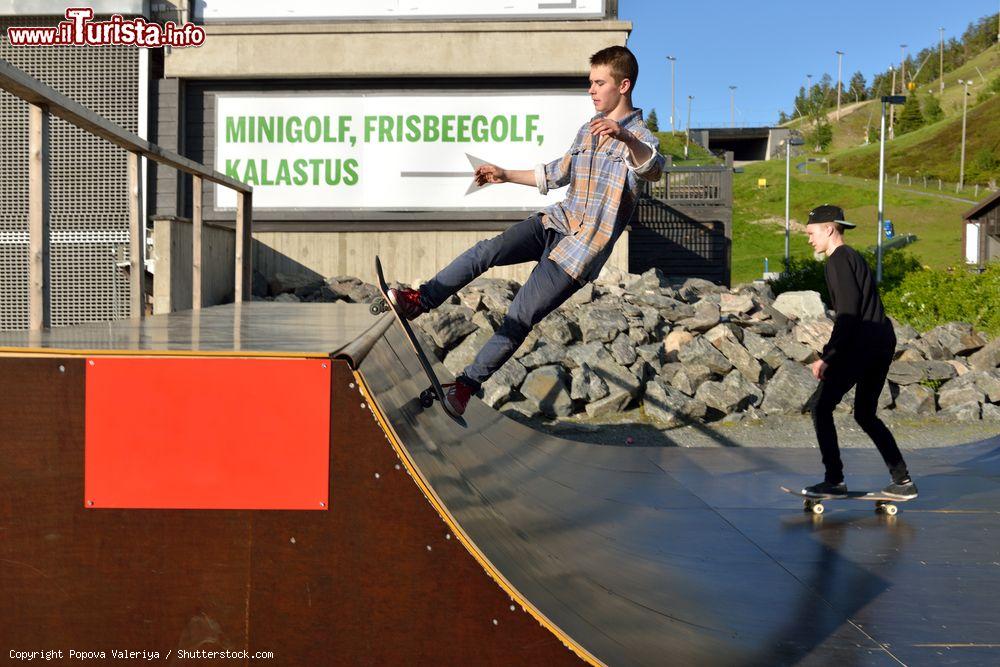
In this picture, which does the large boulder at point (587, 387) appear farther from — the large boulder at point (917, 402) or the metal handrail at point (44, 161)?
the metal handrail at point (44, 161)

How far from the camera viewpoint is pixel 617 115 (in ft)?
15.8

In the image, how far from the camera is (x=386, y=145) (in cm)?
1819

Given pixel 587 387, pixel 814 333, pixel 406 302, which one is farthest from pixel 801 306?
pixel 406 302

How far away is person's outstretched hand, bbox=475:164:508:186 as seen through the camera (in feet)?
16.4

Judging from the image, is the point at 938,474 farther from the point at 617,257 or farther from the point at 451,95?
the point at 451,95

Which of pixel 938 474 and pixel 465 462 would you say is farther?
pixel 938 474

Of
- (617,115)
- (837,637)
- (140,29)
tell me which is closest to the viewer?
(837,637)

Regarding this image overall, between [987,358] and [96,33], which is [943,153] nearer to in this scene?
[987,358]

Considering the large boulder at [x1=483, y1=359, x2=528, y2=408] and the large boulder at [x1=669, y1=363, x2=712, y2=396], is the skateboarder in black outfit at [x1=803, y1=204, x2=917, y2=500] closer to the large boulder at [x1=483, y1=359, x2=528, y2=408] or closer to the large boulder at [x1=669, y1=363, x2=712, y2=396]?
the large boulder at [x1=483, y1=359, x2=528, y2=408]

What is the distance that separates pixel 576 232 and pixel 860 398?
2.70m

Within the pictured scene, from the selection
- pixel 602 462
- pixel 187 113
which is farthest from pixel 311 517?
pixel 187 113

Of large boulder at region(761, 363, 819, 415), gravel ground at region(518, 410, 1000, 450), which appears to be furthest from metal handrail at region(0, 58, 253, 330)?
large boulder at region(761, 363, 819, 415)

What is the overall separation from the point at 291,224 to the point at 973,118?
13899cm

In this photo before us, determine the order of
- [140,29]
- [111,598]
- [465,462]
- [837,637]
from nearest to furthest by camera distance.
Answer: [111,598] → [837,637] → [465,462] → [140,29]
